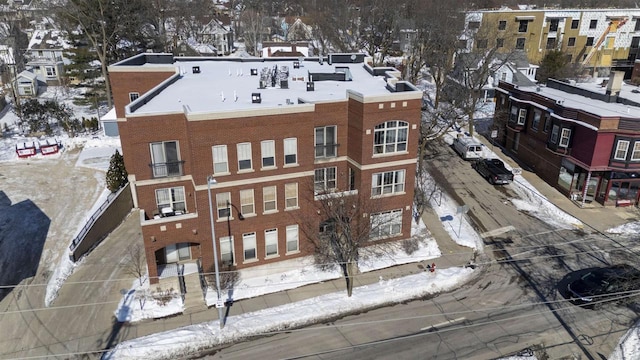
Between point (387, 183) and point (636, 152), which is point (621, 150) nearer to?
point (636, 152)

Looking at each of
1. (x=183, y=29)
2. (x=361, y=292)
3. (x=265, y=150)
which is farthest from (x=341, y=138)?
(x=183, y=29)

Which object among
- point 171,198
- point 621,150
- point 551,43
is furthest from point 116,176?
point 551,43

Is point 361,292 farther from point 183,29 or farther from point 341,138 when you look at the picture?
point 183,29

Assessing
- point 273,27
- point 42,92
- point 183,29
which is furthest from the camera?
point 273,27

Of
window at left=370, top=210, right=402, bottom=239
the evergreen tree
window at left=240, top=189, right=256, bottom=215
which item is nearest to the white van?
window at left=370, top=210, right=402, bottom=239

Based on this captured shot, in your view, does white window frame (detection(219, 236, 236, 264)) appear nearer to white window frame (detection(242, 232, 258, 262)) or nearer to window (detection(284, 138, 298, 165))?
white window frame (detection(242, 232, 258, 262))

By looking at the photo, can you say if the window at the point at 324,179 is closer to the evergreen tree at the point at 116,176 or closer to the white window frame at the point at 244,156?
the white window frame at the point at 244,156
